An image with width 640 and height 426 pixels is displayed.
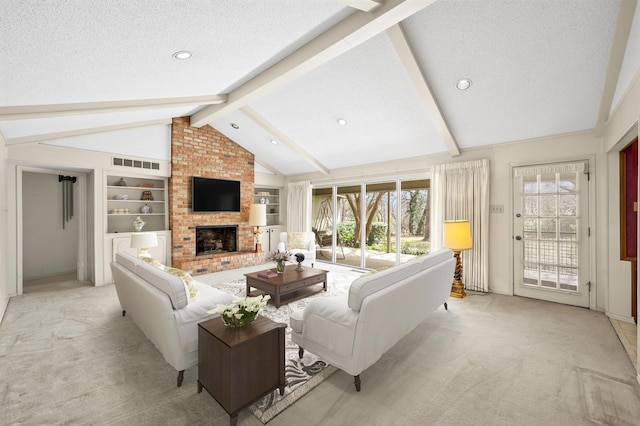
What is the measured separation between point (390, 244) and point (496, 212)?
2.22m

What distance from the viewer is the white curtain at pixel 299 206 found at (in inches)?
295

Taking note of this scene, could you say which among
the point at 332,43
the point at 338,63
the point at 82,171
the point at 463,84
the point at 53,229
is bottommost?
the point at 53,229

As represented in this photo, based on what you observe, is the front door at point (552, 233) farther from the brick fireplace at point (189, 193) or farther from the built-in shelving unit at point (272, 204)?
the built-in shelving unit at point (272, 204)

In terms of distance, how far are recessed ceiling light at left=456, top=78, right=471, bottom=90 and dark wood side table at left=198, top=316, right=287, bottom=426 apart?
3.42 meters

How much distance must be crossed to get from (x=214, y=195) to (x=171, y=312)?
468cm

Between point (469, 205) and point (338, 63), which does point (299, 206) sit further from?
point (338, 63)

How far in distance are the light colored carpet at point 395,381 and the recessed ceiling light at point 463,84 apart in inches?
113

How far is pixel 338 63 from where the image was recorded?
3.63 m

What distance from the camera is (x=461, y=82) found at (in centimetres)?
346

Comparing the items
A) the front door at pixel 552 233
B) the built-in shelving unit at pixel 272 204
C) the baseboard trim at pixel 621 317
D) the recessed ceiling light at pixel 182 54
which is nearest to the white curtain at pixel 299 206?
the built-in shelving unit at pixel 272 204

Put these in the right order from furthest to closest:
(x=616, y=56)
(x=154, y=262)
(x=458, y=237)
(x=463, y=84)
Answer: (x=458, y=237)
(x=463, y=84)
(x=154, y=262)
(x=616, y=56)

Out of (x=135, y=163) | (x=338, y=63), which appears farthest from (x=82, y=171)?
(x=338, y=63)

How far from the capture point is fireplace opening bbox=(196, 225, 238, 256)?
651 centimetres

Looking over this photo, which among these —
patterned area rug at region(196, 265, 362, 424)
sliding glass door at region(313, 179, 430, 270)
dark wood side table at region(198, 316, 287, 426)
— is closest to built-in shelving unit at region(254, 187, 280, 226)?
sliding glass door at region(313, 179, 430, 270)
